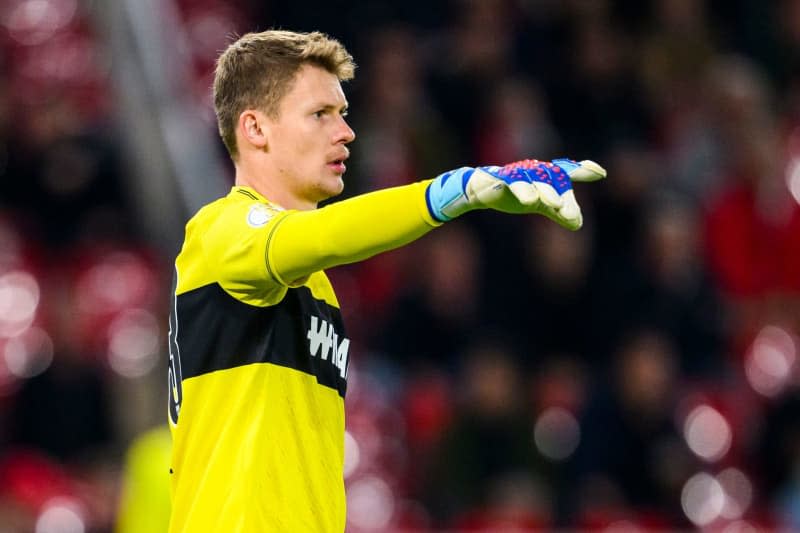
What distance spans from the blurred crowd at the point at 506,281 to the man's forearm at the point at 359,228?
395 cm

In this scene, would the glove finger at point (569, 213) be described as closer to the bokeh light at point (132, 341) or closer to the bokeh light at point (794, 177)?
the bokeh light at point (132, 341)

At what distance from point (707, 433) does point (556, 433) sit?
2.69 feet

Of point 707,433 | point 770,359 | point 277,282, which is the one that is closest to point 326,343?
point 277,282

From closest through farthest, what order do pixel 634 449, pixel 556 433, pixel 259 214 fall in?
pixel 259 214 → pixel 634 449 → pixel 556 433

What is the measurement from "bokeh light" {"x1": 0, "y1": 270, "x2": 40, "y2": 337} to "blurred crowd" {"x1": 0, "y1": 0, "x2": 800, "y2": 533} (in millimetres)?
17

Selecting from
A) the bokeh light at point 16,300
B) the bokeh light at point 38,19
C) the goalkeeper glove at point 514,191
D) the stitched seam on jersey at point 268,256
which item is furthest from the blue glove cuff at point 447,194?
the bokeh light at point 38,19

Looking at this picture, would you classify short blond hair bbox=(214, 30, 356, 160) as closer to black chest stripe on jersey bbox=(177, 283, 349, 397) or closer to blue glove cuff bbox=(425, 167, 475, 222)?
black chest stripe on jersey bbox=(177, 283, 349, 397)

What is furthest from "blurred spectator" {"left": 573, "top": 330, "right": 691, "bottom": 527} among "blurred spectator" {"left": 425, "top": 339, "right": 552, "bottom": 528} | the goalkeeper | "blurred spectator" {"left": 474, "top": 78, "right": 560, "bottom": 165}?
the goalkeeper

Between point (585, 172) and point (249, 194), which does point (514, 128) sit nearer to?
point (249, 194)

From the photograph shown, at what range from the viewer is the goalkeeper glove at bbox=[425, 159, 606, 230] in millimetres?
3061

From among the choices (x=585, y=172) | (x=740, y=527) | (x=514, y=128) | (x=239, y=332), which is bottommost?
(x=740, y=527)

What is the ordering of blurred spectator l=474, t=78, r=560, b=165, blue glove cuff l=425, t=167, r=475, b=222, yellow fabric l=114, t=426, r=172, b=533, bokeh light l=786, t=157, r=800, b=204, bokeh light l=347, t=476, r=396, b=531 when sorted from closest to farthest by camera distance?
blue glove cuff l=425, t=167, r=475, b=222 < yellow fabric l=114, t=426, r=172, b=533 < bokeh light l=347, t=476, r=396, b=531 < bokeh light l=786, t=157, r=800, b=204 < blurred spectator l=474, t=78, r=560, b=165

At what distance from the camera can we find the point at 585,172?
128 inches

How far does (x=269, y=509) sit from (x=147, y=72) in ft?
12.7
